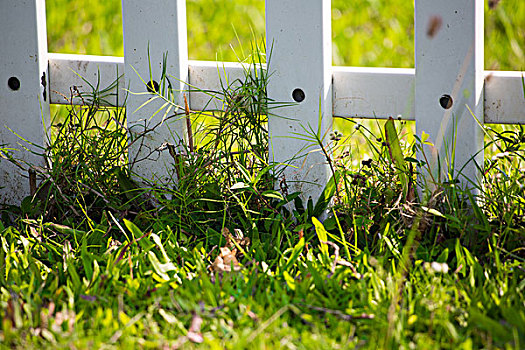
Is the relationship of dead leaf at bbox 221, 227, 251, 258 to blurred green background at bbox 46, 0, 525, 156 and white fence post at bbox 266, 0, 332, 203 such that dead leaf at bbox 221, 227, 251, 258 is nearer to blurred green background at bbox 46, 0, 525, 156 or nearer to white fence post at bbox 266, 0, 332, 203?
white fence post at bbox 266, 0, 332, 203

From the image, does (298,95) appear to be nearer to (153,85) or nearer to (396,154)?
(396,154)

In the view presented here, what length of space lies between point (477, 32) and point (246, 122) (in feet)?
2.54

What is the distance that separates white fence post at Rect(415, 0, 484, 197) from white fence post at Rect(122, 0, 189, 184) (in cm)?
79

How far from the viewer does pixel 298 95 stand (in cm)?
218

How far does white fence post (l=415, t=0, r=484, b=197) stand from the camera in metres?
1.97

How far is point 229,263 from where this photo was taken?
5.90 feet

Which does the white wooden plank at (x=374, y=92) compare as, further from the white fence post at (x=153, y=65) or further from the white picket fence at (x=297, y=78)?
the white fence post at (x=153, y=65)

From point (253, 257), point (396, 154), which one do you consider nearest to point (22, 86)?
point (253, 257)

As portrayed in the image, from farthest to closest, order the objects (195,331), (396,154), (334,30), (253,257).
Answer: (334,30), (396,154), (253,257), (195,331)

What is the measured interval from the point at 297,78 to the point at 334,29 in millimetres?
1941

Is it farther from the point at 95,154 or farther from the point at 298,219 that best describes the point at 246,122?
the point at 95,154

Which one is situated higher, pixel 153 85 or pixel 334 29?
pixel 334 29

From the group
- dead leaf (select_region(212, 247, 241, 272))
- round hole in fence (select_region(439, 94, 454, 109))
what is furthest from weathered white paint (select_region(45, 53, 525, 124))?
dead leaf (select_region(212, 247, 241, 272))

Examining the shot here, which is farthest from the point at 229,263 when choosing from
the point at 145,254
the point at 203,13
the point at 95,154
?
the point at 203,13
